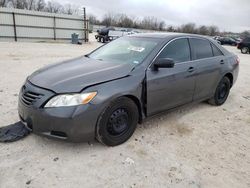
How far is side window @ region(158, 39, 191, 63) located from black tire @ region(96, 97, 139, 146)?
3.23ft

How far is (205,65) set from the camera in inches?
167

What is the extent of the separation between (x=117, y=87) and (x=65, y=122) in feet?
2.52

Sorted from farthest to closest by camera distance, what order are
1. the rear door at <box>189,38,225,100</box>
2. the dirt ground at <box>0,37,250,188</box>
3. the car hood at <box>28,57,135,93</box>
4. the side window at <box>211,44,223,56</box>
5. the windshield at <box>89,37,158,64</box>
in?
the side window at <box>211,44,223,56</box>, the rear door at <box>189,38,225,100</box>, the windshield at <box>89,37,158,64</box>, the car hood at <box>28,57,135,93</box>, the dirt ground at <box>0,37,250,188</box>

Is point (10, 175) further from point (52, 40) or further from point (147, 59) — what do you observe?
point (52, 40)

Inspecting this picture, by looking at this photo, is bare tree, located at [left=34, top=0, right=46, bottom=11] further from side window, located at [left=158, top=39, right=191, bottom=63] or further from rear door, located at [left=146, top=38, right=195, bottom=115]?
rear door, located at [left=146, top=38, right=195, bottom=115]

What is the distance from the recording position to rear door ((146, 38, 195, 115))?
3.32m

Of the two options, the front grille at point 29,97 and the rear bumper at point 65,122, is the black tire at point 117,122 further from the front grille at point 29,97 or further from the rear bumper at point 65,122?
the front grille at point 29,97

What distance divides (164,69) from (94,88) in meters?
1.25

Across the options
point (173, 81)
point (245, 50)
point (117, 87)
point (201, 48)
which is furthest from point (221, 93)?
point (245, 50)

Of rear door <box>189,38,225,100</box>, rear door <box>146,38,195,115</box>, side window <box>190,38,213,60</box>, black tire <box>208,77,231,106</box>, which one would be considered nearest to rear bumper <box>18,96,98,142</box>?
rear door <box>146,38,195,115</box>

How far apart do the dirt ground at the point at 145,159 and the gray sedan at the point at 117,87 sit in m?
0.29

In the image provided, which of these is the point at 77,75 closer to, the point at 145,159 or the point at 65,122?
the point at 65,122

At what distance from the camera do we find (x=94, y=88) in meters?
2.74

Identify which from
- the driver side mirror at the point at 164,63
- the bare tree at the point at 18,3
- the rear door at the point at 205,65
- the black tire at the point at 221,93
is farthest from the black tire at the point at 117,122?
the bare tree at the point at 18,3
